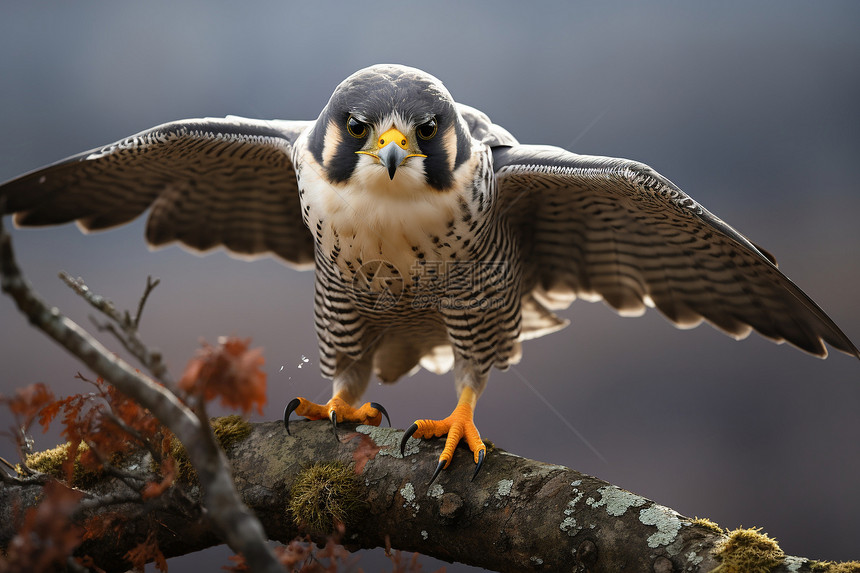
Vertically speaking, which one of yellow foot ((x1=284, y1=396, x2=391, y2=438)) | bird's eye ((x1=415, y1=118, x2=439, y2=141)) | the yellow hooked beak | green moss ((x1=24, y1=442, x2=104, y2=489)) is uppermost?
bird's eye ((x1=415, y1=118, x2=439, y2=141))

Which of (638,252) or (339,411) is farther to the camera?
(638,252)

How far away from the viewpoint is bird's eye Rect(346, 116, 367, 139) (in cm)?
169

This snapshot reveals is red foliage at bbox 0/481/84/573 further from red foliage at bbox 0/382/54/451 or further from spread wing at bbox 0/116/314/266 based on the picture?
spread wing at bbox 0/116/314/266

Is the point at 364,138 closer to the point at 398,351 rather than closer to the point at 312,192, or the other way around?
the point at 312,192

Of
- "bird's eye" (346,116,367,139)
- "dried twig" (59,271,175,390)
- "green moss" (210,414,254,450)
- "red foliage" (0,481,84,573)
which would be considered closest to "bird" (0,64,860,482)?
"bird's eye" (346,116,367,139)

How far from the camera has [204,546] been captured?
5.63 ft

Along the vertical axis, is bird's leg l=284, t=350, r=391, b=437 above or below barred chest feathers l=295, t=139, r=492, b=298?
below

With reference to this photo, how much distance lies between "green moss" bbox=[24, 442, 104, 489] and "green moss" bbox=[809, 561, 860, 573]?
1702mm

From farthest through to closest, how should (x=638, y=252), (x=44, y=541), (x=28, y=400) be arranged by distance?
(x=638, y=252)
(x=28, y=400)
(x=44, y=541)

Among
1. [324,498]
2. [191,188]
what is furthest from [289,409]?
[191,188]

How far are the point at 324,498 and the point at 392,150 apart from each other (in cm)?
90

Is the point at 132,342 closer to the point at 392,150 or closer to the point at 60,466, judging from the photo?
the point at 392,150

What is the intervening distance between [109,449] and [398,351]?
58.2 inches

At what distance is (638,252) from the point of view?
221 cm
